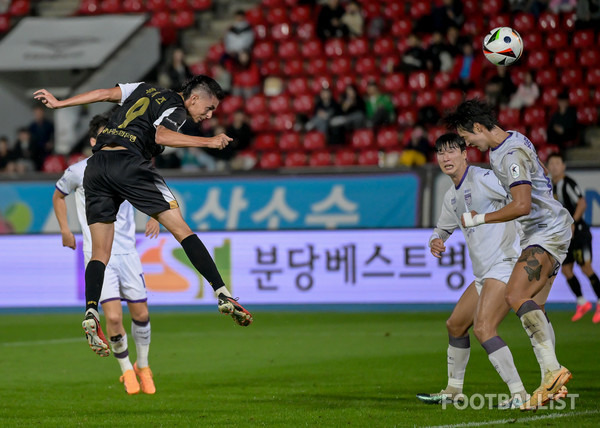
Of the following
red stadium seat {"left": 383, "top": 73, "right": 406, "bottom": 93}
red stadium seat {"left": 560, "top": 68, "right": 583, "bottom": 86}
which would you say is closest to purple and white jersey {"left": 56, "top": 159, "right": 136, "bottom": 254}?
red stadium seat {"left": 383, "top": 73, "right": 406, "bottom": 93}

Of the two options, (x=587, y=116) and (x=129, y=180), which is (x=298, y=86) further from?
(x=129, y=180)

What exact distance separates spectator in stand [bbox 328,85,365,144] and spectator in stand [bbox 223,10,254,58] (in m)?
3.10

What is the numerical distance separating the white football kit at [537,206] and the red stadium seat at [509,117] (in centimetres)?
1092

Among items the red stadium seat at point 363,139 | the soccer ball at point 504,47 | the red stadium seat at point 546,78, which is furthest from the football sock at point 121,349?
the red stadium seat at point 546,78

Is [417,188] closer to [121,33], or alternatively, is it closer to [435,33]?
[435,33]

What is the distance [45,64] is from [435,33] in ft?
29.7

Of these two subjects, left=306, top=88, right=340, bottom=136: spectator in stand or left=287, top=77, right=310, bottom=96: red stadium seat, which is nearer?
left=306, top=88, right=340, bottom=136: spectator in stand

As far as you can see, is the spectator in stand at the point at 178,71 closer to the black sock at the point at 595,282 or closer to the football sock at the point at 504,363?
the black sock at the point at 595,282

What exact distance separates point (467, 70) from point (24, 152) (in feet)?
28.4

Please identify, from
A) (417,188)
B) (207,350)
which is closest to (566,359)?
(207,350)

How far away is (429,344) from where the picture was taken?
36.7 ft

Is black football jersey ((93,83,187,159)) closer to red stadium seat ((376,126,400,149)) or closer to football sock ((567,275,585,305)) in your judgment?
football sock ((567,275,585,305))

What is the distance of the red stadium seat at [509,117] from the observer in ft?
57.5

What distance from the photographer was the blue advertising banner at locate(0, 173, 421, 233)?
15.5 meters
